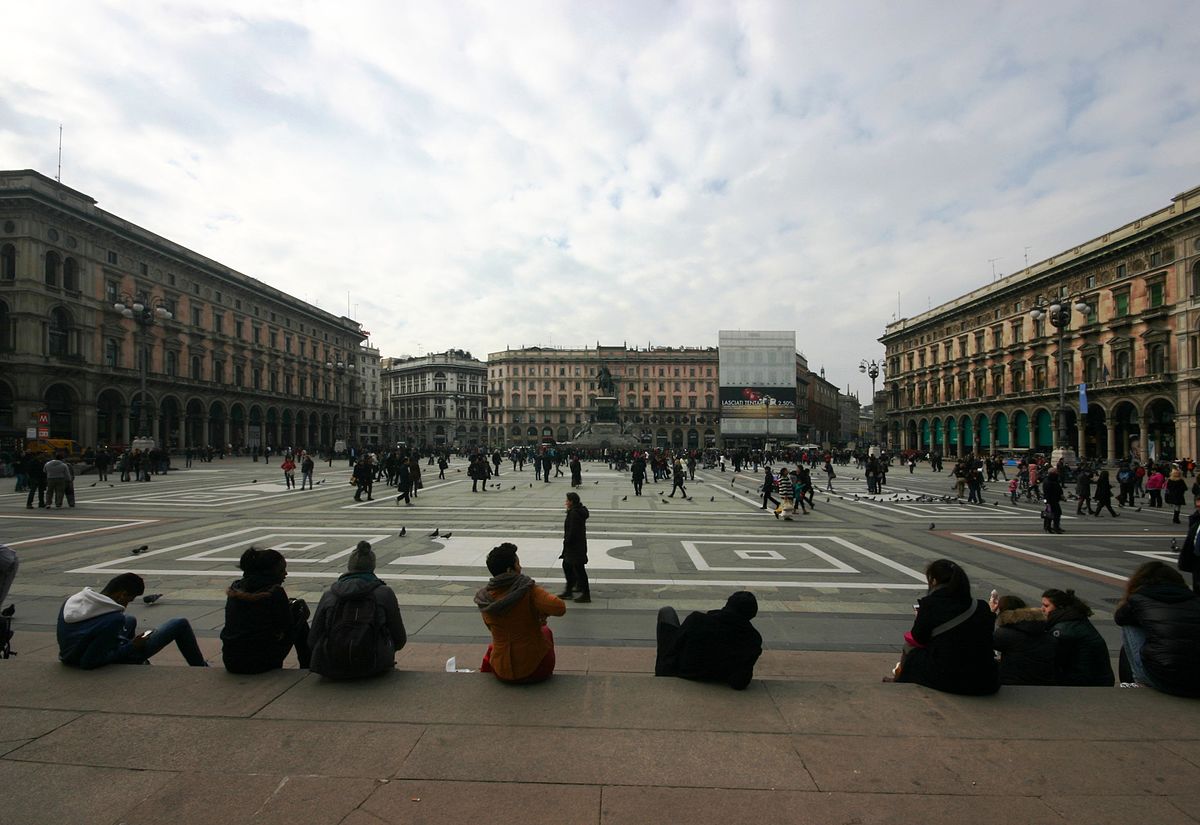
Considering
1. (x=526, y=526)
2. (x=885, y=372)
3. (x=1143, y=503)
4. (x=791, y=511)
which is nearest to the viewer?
(x=526, y=526)

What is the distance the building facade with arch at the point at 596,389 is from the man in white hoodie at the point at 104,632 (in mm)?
106455

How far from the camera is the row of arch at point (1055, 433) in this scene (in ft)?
142

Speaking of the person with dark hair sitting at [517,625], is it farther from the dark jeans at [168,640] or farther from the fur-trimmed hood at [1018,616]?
the fur-trimmed hood at [1018,616]

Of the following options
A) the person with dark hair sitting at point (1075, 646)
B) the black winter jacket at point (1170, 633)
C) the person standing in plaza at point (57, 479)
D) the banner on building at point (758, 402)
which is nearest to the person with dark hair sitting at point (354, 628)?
the person with dark hair sitting at point (1075, 646)

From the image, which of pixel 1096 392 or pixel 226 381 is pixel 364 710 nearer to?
pixel 1096 392

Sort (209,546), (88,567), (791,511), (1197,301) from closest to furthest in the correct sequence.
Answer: (88,567) < (209,546) < (791,511) < (1197,301)

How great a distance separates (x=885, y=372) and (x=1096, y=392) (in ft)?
143

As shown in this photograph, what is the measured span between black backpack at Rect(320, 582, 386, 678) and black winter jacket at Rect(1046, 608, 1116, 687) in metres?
4.81

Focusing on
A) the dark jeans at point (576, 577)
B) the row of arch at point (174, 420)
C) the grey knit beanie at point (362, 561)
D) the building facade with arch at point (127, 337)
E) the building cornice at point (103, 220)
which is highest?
the building cornice at point (103, 220)

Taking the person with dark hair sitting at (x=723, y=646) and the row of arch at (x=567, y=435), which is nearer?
the person with dark hair sitting at (x=723, y=646)

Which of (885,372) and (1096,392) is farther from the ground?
(885,372)

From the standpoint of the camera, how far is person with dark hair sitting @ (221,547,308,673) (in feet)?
14.0

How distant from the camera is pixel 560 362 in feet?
375

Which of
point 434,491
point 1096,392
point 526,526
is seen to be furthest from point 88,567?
point 1096,392
